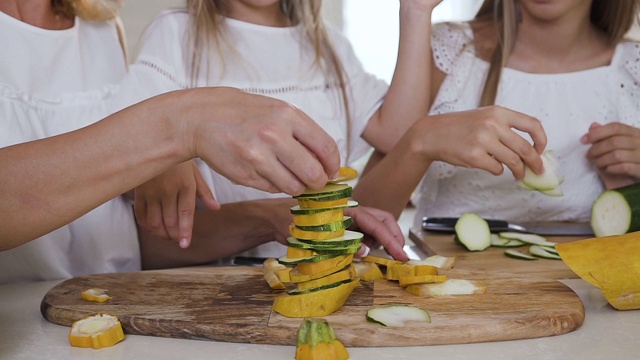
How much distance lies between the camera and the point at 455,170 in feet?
7.95

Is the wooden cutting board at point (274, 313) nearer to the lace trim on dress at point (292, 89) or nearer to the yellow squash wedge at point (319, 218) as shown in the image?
the yellow squash wedge at point (319, 218)

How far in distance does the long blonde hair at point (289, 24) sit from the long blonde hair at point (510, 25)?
46 centimetres

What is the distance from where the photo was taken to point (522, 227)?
6.77 ft

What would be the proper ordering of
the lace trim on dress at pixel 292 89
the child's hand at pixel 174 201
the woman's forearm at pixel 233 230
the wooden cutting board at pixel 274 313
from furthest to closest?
the lace trim on dress at pixel 292 89, the woman's forearm at pixel 233 230, the child's hand at pixel 174 201, the wooden cutting board at pixel 274 313

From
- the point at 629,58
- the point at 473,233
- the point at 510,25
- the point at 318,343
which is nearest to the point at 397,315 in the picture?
the point at 318,343

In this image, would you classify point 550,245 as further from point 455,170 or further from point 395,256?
point 455,170

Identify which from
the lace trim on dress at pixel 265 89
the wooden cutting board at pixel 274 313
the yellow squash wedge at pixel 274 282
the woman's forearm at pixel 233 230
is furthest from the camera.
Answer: the lace trim on dress at pixel 265 89

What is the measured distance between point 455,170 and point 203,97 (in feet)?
4.48

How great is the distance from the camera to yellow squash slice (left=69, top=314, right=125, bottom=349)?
1258 mm

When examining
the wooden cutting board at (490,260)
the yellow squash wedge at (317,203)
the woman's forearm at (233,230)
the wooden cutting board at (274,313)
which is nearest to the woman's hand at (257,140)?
the yellow squash wedge at (317,203)

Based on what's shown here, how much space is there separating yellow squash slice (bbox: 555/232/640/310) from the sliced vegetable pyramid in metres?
0.39

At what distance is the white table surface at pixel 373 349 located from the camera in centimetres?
121

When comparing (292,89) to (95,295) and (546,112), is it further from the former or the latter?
(95,295)

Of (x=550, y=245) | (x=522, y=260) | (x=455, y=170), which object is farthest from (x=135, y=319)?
(x=455, y=170)
